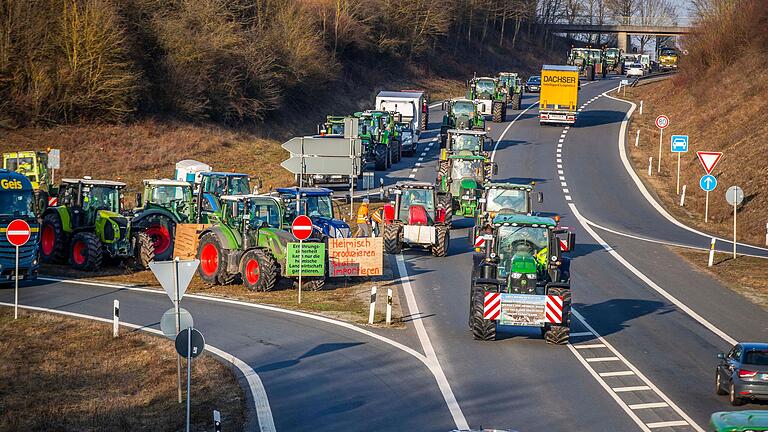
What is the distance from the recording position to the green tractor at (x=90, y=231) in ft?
99.9

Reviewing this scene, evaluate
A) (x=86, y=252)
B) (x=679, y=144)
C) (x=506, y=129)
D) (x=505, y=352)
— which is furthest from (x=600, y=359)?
(x=506, y=129)

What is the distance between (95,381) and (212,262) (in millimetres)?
9156

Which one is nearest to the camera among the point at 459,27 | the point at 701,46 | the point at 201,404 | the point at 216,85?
the point at 201,404

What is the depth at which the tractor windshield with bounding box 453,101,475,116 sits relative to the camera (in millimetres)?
58466

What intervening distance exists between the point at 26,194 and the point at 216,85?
33286mm

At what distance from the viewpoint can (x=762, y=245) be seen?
125ft

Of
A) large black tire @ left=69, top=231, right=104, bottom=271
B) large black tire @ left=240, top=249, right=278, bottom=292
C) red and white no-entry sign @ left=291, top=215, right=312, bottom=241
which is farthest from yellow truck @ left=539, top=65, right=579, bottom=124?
red and white no-entry sign @ left=291, top=215, right=312, bottom=241

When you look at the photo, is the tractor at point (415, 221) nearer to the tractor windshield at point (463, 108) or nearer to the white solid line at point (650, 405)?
the white solid line at point (650, 405)

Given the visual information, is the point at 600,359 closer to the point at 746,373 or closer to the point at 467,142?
the point at 746,373

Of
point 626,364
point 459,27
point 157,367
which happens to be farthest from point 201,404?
point 459,27

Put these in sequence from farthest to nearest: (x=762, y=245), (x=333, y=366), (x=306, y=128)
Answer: (x=306, y=128) < (x=762, y=245) < (x=333, y=366)

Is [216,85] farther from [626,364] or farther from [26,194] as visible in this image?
[626,364]

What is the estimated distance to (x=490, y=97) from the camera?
229 ft

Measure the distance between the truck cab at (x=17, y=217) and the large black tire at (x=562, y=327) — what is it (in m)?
14.3
